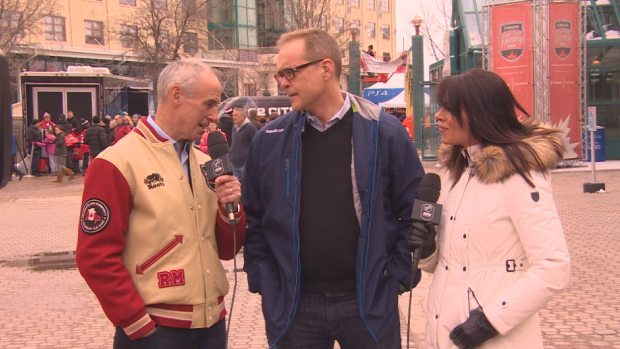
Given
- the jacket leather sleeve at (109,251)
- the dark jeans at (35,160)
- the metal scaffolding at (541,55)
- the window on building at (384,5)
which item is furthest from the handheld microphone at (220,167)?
the window on building at (384,5)

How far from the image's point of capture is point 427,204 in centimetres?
280

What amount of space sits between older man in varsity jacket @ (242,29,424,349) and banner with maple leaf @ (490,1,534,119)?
628 inches

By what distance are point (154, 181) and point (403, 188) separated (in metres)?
1.15

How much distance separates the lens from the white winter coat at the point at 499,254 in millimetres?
2543

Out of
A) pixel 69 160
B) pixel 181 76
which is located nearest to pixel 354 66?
pixel 69 160

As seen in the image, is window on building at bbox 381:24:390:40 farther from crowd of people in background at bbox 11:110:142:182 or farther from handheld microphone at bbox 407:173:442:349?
handheld microphone at bbox 407:173:442:349

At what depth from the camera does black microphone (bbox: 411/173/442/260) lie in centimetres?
280

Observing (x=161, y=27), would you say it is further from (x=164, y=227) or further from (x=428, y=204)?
(x=428, y=204)

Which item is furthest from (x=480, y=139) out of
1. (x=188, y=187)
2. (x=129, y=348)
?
(x=129, y=348)

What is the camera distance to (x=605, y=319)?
229 inches

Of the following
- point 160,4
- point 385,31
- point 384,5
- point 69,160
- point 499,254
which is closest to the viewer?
point 499,254

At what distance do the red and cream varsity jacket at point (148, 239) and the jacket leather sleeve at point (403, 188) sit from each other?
76 cm

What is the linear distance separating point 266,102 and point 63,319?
22.5 metres

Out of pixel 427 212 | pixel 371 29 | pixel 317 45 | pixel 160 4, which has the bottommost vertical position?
pixel 427 212
